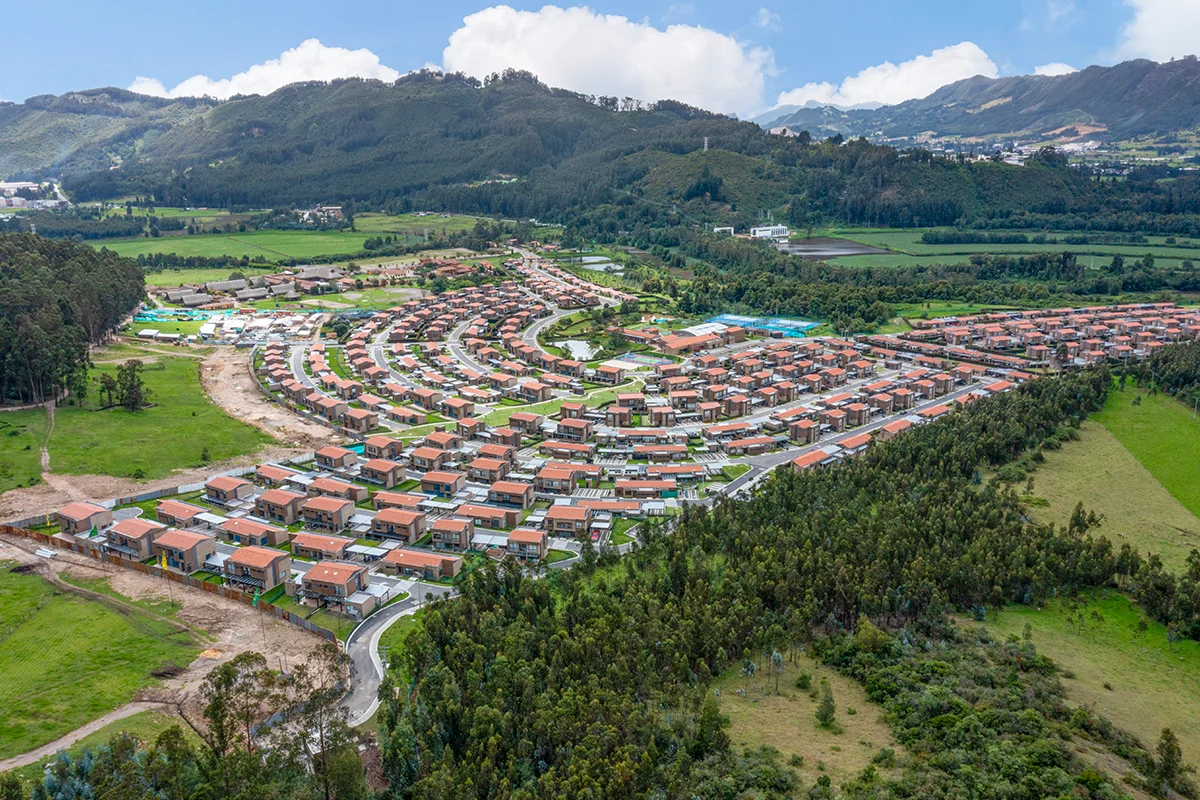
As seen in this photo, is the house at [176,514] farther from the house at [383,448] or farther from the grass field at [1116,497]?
the grass field at [1116,497]

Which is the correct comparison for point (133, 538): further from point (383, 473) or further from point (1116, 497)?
point (1116, 497)

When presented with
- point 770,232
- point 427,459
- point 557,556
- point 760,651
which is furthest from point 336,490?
point 770,232

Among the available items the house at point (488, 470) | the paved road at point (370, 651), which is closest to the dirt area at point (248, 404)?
the house at point (488, 470)

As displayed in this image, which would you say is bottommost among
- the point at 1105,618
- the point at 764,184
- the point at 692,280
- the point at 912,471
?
the point at 1105,618

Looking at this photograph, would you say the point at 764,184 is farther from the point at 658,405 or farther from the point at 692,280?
the point at 658,405

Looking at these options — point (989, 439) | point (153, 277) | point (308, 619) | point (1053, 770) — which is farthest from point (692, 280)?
point (1053, 770)

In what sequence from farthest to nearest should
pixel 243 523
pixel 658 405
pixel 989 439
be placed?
pixel 658 405 → pixel 989 439 → pixel 243 523

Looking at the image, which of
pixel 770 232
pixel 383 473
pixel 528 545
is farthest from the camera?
pixel 770 232
